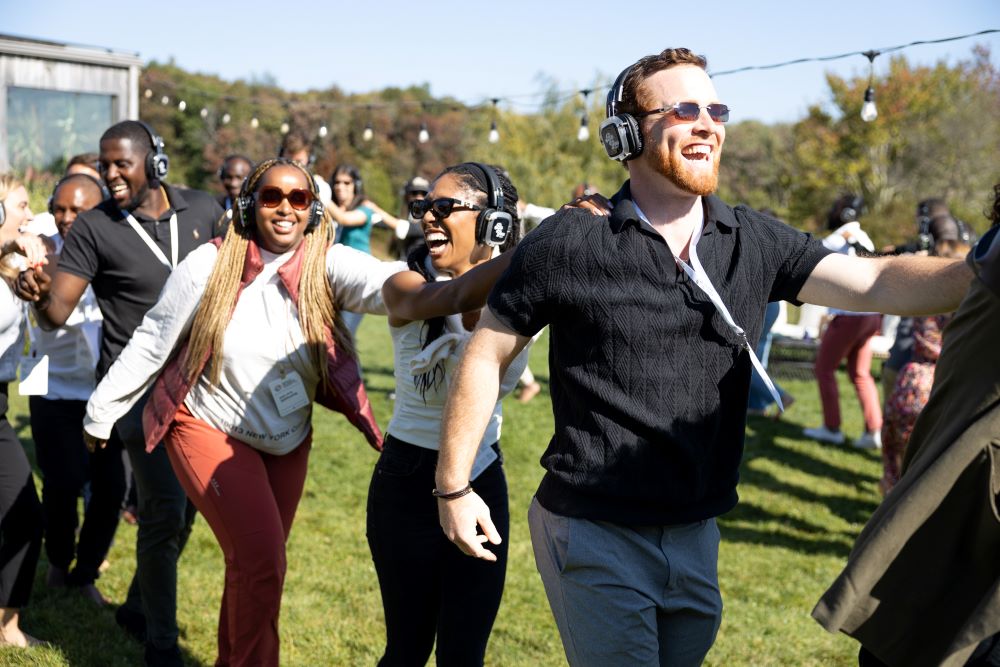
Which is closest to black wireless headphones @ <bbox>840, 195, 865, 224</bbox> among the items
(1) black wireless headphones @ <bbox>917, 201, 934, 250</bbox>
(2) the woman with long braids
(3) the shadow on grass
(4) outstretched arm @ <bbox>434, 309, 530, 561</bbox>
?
(1) black wireless headphones @ <bbox>917, 201, 934, 250</bbox>

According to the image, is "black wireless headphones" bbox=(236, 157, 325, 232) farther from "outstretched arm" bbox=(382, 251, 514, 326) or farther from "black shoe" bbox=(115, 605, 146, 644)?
"black shoe" bbox=(115, 605, 146, 644)

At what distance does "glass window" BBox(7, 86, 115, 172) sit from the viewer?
16.4 meters

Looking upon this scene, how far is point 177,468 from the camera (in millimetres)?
3941

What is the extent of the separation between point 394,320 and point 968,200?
38154 millimetres

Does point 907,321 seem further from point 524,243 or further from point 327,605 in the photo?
point 524,243

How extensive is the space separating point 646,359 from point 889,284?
687 millimetres

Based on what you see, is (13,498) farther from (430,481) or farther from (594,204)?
(594,204)

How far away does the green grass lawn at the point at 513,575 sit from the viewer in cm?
504

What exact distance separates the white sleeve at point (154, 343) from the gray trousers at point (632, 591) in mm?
1834

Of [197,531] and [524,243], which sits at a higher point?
[524,243]

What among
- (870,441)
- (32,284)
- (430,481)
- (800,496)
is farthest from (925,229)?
(32,284)

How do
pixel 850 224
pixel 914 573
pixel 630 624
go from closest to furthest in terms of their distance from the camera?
pixel 914 573, pixel 630 624, pixel 850 224

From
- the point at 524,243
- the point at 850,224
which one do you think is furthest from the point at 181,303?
the point at 850,224

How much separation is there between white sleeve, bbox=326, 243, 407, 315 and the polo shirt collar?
4.56 ft
